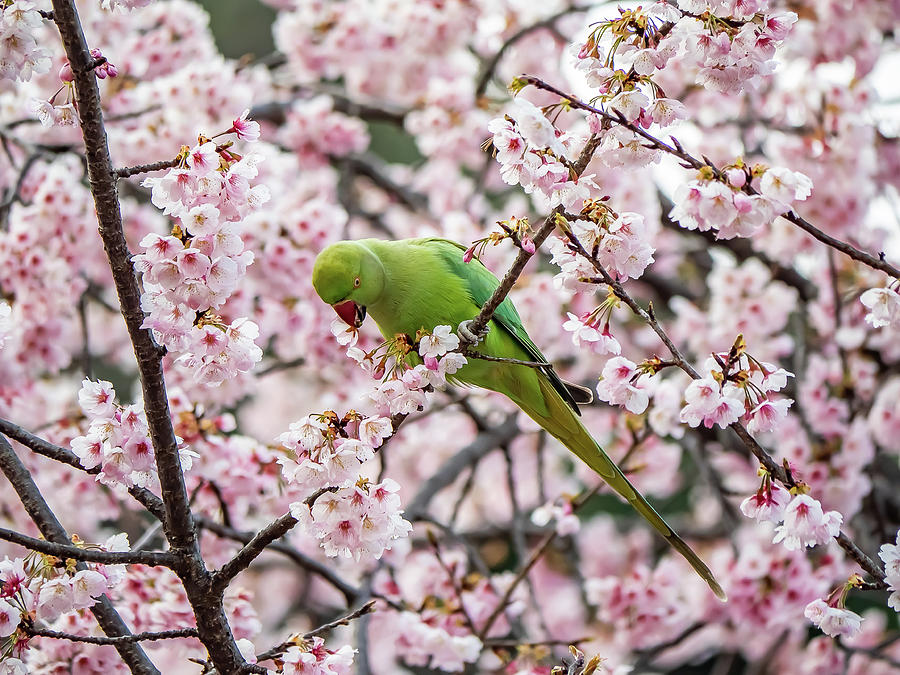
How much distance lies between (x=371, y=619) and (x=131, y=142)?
1819mm

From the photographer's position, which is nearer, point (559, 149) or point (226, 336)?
point (559, 149)

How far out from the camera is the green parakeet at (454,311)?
194 cm

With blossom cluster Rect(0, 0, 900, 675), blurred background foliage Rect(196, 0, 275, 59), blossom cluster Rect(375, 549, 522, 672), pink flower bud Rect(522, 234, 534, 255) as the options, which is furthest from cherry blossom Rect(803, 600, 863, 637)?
blurred background foliage Rect(196, 0, 275, 59)

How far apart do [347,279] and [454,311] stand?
12.8 inches

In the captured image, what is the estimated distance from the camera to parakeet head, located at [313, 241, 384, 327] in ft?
6.26

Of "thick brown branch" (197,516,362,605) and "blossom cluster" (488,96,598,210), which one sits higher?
"thick brown branch" (197,516,362,605)

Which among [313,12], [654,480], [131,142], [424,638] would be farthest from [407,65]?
[424,638]

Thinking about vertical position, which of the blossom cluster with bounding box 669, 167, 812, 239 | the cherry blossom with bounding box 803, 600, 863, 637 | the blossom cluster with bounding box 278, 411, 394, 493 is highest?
the blossom cluster with bounding box 669, 167, 812, 239

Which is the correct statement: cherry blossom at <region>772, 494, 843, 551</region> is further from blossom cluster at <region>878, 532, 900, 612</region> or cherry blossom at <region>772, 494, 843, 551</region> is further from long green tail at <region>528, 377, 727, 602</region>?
long green tail at <region>528, 377, 727, 602</region>

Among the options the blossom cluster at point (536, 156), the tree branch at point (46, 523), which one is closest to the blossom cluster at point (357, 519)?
the tree branch at point (46, 523)

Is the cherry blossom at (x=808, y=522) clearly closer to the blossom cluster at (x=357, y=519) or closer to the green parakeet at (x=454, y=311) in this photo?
the green parakeet at (x=454, y=311)

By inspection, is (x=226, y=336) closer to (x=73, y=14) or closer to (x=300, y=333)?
(x=73, y=14)

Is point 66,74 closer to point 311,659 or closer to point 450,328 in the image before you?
point 450,328

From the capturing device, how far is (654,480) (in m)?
4.20
